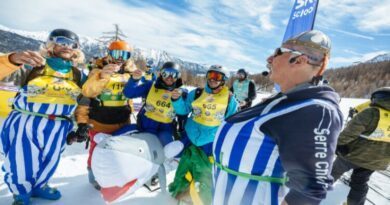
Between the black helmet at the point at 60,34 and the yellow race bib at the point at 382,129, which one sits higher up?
the black helmet at the point at 60,34

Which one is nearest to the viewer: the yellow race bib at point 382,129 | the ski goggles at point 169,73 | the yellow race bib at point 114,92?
the yellow race bib at point 382,129

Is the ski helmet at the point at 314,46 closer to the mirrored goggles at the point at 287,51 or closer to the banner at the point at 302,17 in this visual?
the mirrored goggles at the point at 287,51

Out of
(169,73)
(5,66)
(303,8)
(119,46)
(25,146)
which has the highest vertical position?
(303,8)

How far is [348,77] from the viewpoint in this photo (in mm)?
34375

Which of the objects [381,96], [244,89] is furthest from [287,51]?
[244,89]

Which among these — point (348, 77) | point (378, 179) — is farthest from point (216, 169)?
point (348, 77)

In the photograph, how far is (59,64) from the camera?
299 cm

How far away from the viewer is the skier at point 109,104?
344cm

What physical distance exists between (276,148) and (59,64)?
102 inches

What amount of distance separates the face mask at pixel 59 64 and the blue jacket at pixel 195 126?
1.32m

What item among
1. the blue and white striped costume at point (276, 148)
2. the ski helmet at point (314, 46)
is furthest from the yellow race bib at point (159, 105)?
the ski helmet at point (314, 46)

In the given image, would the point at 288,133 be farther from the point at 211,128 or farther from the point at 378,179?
the point at 378,179

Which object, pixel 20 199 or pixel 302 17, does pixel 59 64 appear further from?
pixel 302 17

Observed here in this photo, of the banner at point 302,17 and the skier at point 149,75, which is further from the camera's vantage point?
the banner at point 302,17
